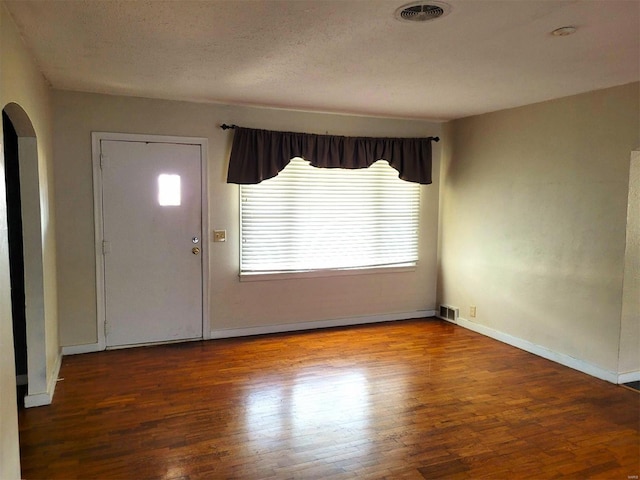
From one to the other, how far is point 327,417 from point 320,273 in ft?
7.33

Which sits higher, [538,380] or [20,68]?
[20,68]

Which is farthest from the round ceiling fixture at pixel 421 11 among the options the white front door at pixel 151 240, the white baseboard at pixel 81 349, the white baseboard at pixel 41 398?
the white baseboard at pixel 81 349

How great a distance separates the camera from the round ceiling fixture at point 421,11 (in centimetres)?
220

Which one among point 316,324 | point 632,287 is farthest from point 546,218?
point 316,324

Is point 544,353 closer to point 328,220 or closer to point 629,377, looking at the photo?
point 629,377

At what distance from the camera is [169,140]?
4.50 m

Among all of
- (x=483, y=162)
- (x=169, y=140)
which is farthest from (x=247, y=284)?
(x=483, y=162)

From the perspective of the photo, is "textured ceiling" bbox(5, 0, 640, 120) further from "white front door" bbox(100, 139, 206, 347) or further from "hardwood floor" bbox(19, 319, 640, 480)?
"hardwood floor" bbox(19, 319, 640, 480)

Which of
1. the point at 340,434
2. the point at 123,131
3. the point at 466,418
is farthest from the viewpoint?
the point at 123,131

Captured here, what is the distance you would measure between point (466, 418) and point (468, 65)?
238 cm

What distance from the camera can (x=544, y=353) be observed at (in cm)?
443

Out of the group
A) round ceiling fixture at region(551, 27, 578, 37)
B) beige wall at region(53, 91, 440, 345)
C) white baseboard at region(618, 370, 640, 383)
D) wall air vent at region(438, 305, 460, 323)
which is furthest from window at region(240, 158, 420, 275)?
round ceiling fixture at region(551, 27, 578, 37)

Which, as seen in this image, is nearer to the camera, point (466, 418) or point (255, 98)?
point (466, 418)

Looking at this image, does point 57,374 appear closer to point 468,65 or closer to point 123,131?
point 123,131
